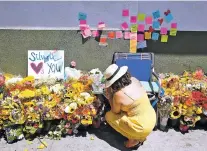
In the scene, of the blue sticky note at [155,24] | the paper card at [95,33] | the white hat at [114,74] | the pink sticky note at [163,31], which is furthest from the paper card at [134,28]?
the white hat at [114,74]

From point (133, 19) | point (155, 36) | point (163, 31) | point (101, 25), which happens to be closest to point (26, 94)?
point (101, 25)

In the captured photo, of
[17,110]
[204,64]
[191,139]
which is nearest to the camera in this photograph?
[17,110]

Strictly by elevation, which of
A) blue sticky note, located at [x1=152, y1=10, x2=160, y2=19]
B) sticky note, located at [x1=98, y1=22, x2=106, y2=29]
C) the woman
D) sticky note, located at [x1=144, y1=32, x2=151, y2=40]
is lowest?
the woman

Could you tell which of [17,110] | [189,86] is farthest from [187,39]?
[17,110]

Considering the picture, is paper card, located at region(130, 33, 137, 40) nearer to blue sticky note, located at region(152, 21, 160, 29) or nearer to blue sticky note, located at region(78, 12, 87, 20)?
blue sticky note, located at region(152, 21, 160, 29)

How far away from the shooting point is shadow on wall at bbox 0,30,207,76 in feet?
16.1

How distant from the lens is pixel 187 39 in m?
5.01

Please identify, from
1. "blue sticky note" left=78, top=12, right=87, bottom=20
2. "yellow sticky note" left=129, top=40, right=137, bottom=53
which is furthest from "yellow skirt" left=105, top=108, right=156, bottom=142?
"blue sticky note" left=78, top=12, right=87, bottom=20

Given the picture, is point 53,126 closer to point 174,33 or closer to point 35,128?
point 35,128

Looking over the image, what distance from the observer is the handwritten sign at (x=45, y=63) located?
4.98 metres

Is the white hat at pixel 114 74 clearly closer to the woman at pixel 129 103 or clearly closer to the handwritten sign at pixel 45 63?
the woman at pixel 129 103

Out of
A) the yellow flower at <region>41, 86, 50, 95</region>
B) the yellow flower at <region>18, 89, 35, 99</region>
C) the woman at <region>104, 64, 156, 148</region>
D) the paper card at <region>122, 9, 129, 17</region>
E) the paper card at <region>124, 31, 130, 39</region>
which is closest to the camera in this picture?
the woman at <region>104, 64, 156, 148</region>

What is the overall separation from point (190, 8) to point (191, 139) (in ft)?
6.40

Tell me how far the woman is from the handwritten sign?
1438 mm
